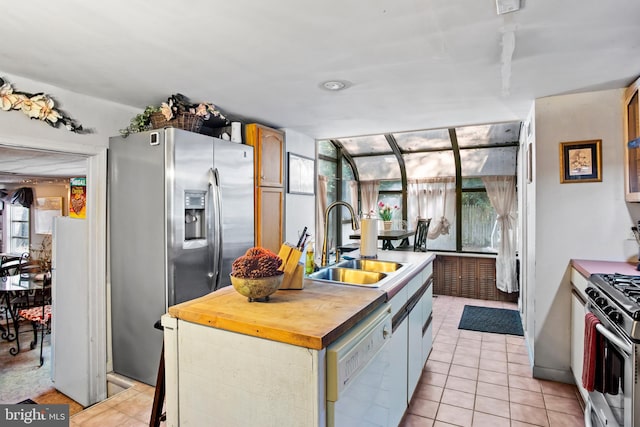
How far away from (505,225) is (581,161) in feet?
9.16

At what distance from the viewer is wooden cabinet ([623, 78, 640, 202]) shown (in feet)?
7.76

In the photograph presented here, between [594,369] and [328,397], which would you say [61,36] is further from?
[594,369]

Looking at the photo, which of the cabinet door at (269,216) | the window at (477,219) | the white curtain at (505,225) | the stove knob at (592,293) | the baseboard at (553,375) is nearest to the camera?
the stove knob at (592,293)

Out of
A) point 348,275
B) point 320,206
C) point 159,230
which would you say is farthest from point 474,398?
point 320,206

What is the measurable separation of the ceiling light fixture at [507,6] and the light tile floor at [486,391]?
90.1 inches

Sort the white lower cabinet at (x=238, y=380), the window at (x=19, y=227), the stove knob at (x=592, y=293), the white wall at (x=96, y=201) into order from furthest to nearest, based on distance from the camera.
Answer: the window at (x=19, y=227) → the white wall at (x=96, y=201) → the stove knob at (x=592, y=293) → the white lower cabinet at (x=238, y=380)

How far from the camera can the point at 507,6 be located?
1.50m

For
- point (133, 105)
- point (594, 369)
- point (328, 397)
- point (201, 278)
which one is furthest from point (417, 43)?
point (133, 105)

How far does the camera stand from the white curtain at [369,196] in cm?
635

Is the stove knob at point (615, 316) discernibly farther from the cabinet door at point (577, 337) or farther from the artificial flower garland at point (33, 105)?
the artificial flower garland at point (33, 105)

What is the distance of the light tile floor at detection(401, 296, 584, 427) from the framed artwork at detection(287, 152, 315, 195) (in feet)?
7.23

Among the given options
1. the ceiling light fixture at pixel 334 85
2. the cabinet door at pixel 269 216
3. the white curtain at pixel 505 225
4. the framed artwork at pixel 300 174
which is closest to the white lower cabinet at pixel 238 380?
the ceiling light fixture at pixel 334 85

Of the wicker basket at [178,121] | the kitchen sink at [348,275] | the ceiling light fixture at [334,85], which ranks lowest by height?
the kitchen sink at [348,275]

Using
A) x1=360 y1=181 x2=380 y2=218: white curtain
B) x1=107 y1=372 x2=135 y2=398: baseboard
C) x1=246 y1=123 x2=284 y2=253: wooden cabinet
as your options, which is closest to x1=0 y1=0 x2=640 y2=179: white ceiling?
x1=246 y1=123 x2=284 y2=253: wooden cabinet
